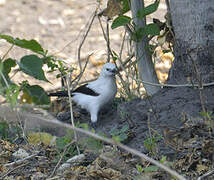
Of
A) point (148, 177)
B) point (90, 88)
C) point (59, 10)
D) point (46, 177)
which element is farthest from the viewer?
point (59, 10)

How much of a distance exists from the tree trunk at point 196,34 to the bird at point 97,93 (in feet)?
3.10

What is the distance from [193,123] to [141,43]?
1.09 meters

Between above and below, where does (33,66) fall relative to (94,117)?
above

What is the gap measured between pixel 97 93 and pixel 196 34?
1262 mm

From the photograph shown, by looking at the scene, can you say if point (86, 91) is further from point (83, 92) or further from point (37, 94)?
point (37, 94)

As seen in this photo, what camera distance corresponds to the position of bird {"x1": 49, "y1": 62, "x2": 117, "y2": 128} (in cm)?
461

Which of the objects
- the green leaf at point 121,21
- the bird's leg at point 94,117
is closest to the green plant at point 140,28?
the green leaf at point 121,21

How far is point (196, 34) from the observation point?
3746 millimetres

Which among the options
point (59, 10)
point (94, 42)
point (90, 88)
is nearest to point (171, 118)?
point (90, 88)

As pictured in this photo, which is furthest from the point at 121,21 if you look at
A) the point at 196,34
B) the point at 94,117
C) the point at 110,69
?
the point at 94,117

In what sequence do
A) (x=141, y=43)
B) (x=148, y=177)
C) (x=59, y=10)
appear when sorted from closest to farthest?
1. (x=148, y=177)
2. (x=141, y=43)
3. (x=59, y=10)

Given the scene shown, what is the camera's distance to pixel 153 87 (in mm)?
4277

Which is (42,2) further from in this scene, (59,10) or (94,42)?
(94,42)

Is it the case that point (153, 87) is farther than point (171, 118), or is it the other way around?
point (153, 87)
